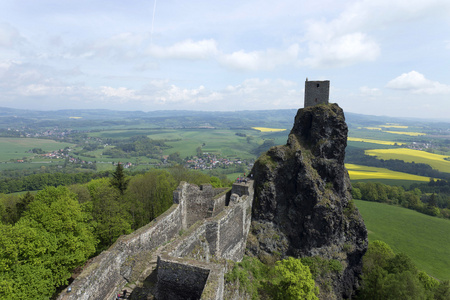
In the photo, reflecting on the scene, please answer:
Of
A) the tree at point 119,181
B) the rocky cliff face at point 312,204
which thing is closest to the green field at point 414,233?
the rocky cliff face at point 312,204

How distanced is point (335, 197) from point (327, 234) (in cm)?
487

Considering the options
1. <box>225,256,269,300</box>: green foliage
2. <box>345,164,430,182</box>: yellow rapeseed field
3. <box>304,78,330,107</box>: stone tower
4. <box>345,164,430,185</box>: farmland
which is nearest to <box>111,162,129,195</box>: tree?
<box>225,256,269,300</box>: green foliage

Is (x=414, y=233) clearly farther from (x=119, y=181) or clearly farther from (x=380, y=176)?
(x=119, y=181)

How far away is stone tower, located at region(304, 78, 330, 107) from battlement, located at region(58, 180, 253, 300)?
1544 cm

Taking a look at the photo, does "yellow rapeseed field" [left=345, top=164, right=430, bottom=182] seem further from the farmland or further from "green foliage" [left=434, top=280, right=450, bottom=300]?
"green foliage" [left=434, top=280, right=450, bottom=300]

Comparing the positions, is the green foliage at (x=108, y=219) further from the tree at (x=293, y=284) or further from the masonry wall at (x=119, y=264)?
the tree at (x=293, y=284)

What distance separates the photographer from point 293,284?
21062 millimetres

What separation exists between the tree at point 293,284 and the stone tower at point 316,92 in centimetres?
2214

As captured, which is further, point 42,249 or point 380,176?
point 380,176

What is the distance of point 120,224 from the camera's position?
26031 mm

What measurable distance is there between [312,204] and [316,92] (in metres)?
15.8

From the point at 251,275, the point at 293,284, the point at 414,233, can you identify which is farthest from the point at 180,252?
the point at 414,233

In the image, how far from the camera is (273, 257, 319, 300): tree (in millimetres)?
20547

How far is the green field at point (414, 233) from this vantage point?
48.3 metres
